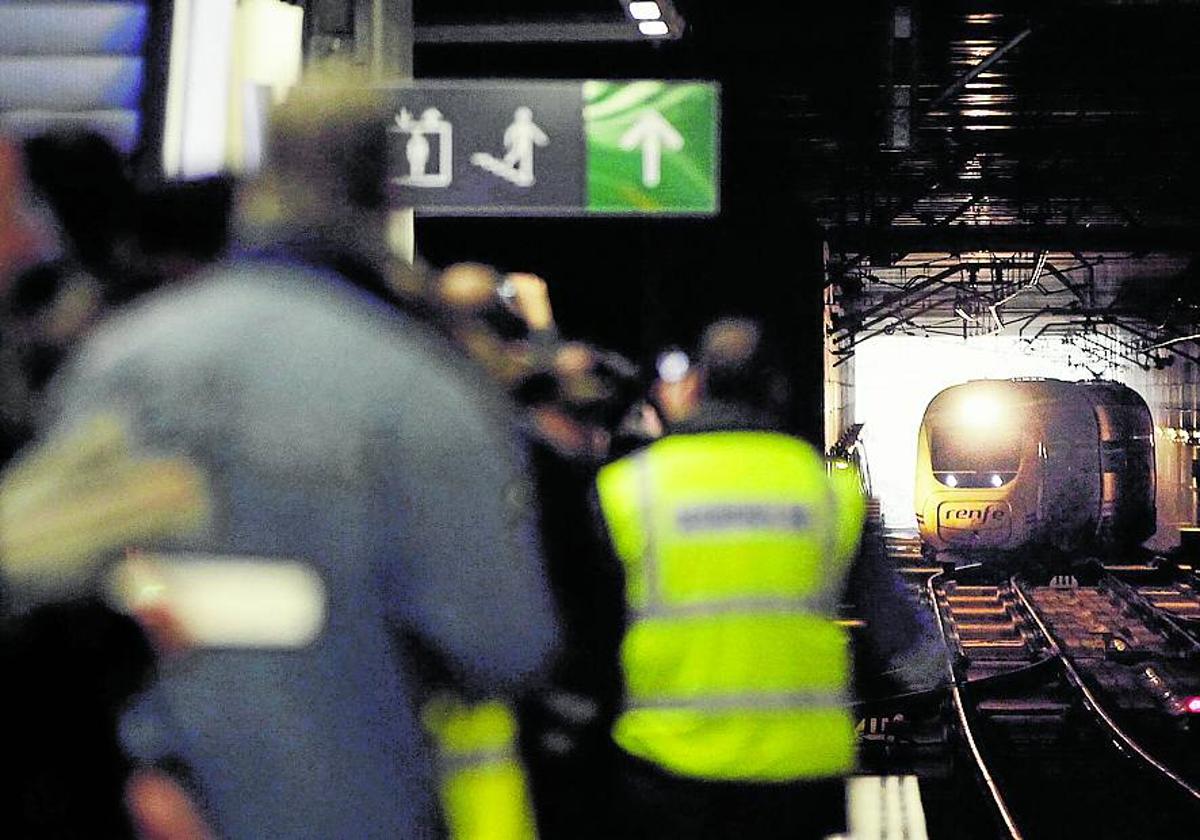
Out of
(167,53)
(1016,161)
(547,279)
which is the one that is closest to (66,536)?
(167,53)

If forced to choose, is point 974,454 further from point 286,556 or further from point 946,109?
point 286,556

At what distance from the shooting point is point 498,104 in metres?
5.86

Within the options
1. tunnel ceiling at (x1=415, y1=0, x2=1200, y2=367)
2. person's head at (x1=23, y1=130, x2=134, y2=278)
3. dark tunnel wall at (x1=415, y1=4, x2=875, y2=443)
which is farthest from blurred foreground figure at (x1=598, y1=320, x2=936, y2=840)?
dark tunnel wall at (x1=415, y1=4, x2=875, y2=443)

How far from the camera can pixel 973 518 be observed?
22.7 metres

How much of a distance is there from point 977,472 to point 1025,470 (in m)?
0.65

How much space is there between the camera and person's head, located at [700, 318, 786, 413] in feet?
12.8

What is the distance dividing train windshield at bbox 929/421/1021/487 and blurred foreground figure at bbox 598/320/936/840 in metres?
19.1

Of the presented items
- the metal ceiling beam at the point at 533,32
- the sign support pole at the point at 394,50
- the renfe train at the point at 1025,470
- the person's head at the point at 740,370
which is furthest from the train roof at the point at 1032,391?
the person's head at the point at 740,370

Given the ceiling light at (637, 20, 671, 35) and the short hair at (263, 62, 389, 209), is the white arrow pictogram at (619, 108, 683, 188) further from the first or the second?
the short hair at (263, 62, 389, 209)

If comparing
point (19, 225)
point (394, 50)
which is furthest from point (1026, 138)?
point (19, 225)

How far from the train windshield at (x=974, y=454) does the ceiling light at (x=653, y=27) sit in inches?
615

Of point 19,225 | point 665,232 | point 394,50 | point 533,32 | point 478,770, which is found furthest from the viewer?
point 665,232

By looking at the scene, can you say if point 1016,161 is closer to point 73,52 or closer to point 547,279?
point 547,279

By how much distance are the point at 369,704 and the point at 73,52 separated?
2.88 m
